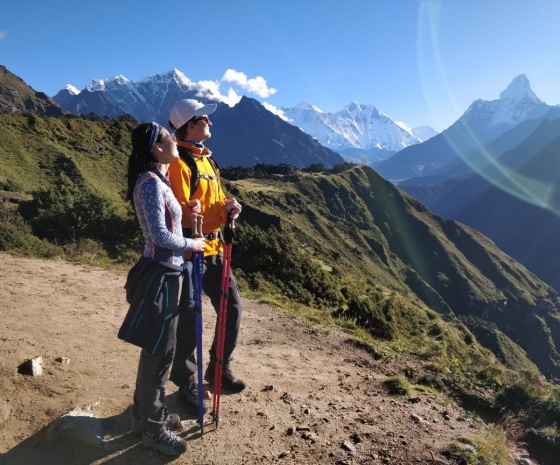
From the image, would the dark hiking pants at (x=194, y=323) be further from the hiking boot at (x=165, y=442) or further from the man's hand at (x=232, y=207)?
the hiking boot at (x=165, y=442)

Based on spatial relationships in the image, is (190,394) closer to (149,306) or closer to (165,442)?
(165,442)

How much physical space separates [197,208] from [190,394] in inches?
78.6

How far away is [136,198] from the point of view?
129 inches

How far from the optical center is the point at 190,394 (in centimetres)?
428

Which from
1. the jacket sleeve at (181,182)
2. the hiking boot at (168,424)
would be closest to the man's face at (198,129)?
the jacket sleeve at (181,182)

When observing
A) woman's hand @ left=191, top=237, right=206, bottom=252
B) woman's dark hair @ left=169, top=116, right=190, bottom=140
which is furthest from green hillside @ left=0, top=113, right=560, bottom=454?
woman's dark hair @ left=169, top=116, right=190, bottom=140

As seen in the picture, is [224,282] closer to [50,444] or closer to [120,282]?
[50,444]

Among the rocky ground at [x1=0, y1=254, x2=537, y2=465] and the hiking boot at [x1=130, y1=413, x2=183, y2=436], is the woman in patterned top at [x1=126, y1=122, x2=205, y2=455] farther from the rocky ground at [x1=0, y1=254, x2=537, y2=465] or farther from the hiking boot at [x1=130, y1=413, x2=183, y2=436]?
the rocky ground at [x1=0, y1=254, x2=537, y2=465]

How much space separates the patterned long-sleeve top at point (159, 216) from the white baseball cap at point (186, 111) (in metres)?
0.84

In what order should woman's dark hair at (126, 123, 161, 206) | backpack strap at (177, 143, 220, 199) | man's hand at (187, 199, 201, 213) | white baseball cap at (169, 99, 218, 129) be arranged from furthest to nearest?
white baseball cap at (169, 99, 218, 129) < backpack strap at (177, 143, 220, 199) < man's hand at (187, 199, 201, 213) < woman's dark hair at (126, 123, 161, 206)

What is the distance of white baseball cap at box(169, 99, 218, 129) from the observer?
3.94 metres

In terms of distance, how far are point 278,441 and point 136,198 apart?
2.64 metres

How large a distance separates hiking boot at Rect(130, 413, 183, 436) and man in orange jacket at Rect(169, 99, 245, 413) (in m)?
0.34

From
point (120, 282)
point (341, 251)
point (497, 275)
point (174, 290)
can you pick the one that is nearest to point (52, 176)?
point (120, 282)
